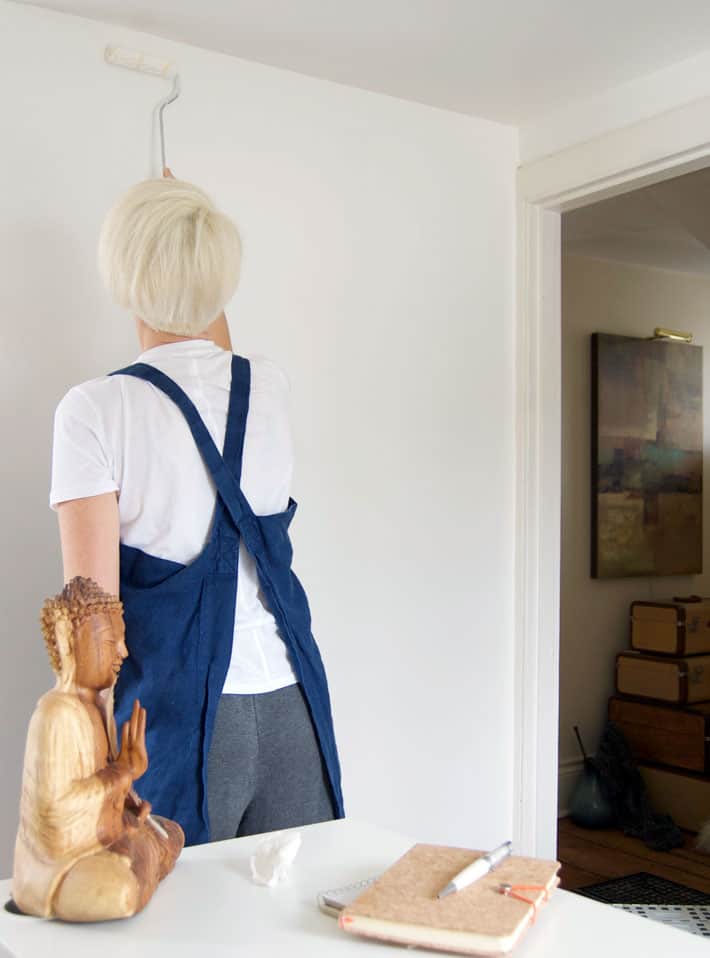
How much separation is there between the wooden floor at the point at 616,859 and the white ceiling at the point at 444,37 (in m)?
2.52

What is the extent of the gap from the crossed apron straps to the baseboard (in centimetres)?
336

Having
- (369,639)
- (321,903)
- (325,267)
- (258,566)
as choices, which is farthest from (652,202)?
(321,903)

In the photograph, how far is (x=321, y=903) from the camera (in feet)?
3.09

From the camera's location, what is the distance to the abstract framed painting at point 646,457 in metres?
Result: 4.67

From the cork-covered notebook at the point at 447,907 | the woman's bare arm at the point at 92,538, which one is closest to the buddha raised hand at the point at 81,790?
the cork-covered notebook at the point at 447,907

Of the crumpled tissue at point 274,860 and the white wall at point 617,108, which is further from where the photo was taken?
the white wall at point 617,108

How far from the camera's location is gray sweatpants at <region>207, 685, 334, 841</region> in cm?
144

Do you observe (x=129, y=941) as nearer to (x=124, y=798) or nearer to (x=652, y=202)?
(x=124, y=798)

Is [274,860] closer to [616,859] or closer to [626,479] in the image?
[616,859]

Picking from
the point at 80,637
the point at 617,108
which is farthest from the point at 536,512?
the point at 80,637

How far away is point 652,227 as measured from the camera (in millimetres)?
4305

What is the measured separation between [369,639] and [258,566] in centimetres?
129

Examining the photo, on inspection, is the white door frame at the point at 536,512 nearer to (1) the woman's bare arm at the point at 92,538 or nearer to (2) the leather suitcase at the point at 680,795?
(2) the leather suitcase at the point at 680,795

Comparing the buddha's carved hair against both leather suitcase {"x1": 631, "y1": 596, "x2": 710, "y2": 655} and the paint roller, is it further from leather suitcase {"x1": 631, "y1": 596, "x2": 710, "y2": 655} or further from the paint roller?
leather suitcase {"x1": 631, "y1": 596, "x2": 710, "y2": 655}
